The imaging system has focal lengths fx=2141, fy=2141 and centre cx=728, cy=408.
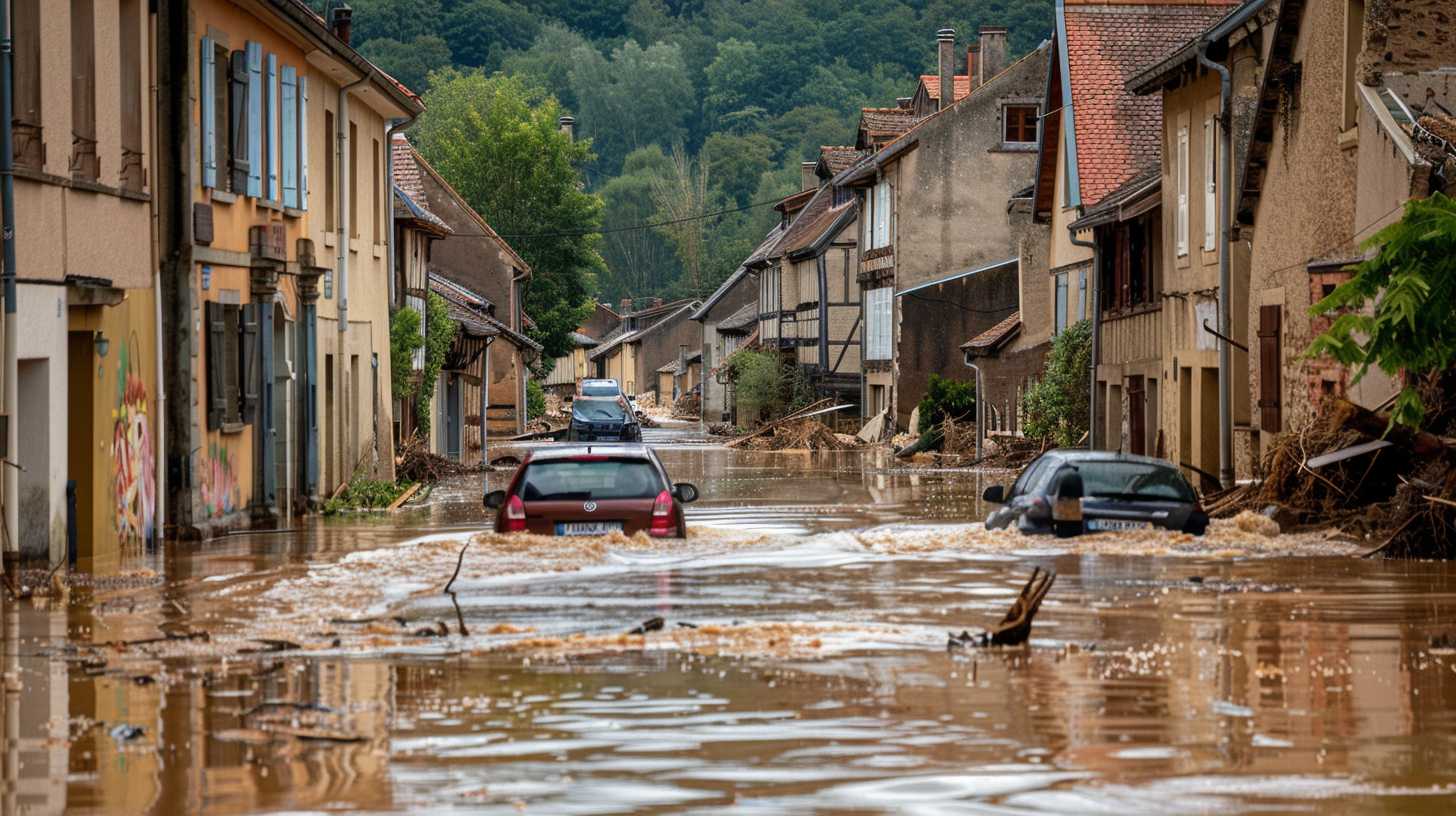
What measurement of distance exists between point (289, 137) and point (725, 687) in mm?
A: 18344

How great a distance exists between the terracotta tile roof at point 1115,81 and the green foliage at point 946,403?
12.3m

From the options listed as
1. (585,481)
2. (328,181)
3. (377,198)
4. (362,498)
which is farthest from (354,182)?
(585,481)

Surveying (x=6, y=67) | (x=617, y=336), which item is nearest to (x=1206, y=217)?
(x=6, y=67)

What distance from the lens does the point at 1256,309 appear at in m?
27.8

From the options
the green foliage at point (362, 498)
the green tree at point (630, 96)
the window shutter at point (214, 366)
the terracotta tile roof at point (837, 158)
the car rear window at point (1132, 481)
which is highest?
the green tree at point (630, 96)

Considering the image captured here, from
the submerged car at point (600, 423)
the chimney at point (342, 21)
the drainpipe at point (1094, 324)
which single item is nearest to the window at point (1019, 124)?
the submerged car at point (600, 423)

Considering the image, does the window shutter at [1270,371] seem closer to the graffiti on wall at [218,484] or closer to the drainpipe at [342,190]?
the graffiti on wall at [218,484]

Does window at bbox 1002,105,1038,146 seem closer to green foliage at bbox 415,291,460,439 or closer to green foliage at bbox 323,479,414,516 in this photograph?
green foliage at bbox 415,291,460,439

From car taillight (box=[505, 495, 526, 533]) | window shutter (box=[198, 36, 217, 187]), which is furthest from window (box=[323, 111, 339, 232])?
car taillight (box=[505, 495, 526, 533])

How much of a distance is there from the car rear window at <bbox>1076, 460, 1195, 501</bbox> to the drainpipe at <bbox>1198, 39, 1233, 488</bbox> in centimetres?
849

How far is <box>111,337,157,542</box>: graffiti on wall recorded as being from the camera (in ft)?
64.8

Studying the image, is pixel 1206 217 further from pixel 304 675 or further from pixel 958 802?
pixel 958 802

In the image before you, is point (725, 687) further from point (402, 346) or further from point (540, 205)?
point (540, 205)

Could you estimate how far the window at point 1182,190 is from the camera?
105ft
